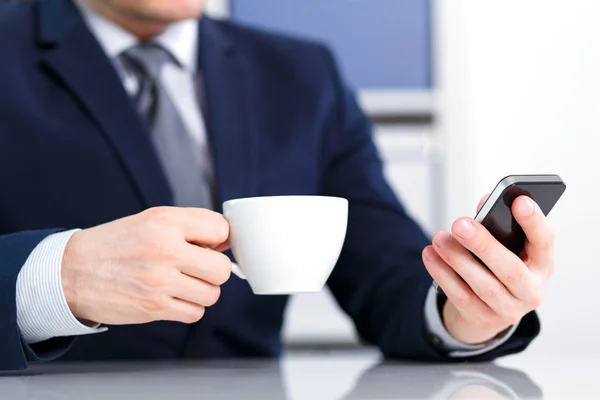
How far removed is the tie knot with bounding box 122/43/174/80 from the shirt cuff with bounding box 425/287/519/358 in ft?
1.88

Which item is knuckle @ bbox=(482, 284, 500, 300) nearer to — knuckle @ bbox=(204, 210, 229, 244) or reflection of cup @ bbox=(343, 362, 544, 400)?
reflection of cup @ bbox=(343, 362, 544, 400)

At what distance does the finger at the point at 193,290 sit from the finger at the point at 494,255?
0.22 meters

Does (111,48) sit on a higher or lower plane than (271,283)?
higher

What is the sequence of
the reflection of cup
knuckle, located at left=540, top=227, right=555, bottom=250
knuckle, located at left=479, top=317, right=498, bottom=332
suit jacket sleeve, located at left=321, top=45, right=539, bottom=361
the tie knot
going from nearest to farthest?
the reflection of cup → knuckle, located at left=540, top=227, right=555, bottom=250 → knuckle, located at left=479, top=317, right=498, bottom=332 → suit jacket sleeve, located at left=321, top=45, right=539, bottom=361 → the tie knot

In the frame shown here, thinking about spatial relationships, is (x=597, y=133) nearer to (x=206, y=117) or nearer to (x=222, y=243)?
(x=206, y=117)

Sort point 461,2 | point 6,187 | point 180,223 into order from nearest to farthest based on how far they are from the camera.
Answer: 1. point 180,223
2. point 6,187
3. point 461,2

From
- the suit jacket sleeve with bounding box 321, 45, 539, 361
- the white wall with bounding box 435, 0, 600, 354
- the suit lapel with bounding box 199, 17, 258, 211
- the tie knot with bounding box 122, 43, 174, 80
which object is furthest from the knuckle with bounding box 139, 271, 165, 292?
the white wall with bounding box 435, 0, 600, 354

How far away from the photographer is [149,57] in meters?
1.30

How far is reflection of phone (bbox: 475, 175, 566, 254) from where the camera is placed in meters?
0.70

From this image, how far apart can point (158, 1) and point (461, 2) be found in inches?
38.0

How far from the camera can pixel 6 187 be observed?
1.20 metres

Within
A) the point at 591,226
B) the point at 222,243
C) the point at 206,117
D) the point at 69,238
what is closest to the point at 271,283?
the point at 222,243

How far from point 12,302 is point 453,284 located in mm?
422

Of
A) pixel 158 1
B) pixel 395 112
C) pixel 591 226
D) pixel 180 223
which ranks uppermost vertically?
pixel 158 1
